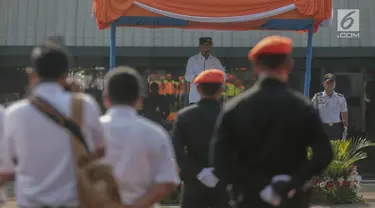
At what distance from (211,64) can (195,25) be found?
2.40ft

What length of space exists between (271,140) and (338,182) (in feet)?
22.3

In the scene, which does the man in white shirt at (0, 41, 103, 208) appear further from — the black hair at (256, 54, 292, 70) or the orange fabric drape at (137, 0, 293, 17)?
the orange fabric drape at (137, 0, 293, 17)

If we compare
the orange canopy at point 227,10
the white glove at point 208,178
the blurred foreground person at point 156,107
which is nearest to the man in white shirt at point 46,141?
the white glove at point 208,178

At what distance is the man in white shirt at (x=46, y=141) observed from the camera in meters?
3.84

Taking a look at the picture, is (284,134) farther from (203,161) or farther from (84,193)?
(203,161)

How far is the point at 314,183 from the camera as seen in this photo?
10633 millimetres

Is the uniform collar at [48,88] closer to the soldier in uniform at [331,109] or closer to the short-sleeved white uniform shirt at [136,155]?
the short-sleeved white uniform shirt at [136,155]

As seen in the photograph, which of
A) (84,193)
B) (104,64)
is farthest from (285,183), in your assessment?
(104,64)

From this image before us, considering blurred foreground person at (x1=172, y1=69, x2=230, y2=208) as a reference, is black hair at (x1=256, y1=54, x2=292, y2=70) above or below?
above

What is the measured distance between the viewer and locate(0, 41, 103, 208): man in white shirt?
3.84 metres

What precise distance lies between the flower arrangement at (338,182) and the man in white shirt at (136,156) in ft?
21.7

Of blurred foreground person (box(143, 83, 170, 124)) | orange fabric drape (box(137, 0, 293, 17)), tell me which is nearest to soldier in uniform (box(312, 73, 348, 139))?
orange fabric drape (box(137, 0, 293, 17))

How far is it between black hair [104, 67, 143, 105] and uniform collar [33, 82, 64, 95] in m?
0.47

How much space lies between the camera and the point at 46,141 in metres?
3.86
